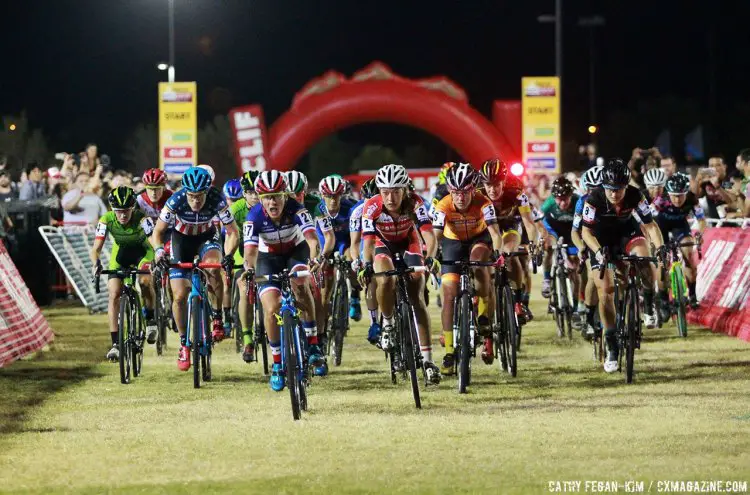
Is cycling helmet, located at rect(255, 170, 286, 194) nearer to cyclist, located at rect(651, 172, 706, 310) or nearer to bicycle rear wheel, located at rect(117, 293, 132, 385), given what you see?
bicycle rear wheel, located at rect(117, 293, 132, 385)

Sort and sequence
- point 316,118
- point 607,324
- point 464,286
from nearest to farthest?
point 464,286 < point 607,324 < point 316,118

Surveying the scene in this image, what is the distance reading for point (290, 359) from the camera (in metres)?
11.8

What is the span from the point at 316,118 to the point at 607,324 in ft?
109

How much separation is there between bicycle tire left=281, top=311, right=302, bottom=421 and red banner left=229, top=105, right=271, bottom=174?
36.9m

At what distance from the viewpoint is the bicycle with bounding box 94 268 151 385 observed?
49.3ft

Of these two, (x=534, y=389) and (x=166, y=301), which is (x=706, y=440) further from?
(x=166, y=301)

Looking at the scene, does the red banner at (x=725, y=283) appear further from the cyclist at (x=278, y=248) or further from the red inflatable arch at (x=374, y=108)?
the red inflatable arch at (x=374, y=108)

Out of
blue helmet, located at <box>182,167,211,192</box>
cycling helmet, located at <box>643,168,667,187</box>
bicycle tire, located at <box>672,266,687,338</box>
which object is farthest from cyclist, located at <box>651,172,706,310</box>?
blue helmet, located at <box>182,167,211,192</box>

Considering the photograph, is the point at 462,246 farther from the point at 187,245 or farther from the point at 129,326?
the point at 129,326

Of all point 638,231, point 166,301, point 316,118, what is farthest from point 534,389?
point 316,118

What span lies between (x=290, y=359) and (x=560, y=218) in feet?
26.5

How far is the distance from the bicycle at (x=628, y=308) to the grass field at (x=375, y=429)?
328 millimetres

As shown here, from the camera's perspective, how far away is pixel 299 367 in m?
12.1

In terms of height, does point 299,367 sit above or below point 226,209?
below
